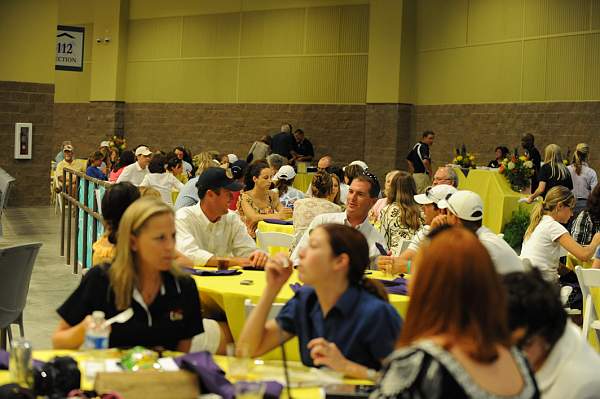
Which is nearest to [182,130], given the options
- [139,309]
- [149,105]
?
[149,105]

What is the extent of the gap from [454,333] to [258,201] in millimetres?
7480

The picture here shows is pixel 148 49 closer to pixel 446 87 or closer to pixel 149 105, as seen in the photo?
pixel 149 105

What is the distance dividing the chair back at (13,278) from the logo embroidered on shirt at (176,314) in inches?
86.5

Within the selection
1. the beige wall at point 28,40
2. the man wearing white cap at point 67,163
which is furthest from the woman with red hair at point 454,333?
the beige wall at point 28,40

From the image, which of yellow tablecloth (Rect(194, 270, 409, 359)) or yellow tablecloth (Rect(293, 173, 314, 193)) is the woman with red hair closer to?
yellow tablecloth (Rect(194, 270, 409, 359))

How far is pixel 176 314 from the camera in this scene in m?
3.98

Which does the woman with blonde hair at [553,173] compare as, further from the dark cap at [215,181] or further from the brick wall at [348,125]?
the dark cap at [215,181]

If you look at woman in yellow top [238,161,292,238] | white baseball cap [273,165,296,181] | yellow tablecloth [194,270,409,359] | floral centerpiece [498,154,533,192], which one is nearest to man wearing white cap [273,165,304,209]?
white baseball cap [273,165,296,181]

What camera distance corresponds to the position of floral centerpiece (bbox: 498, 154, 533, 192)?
14.8 metres

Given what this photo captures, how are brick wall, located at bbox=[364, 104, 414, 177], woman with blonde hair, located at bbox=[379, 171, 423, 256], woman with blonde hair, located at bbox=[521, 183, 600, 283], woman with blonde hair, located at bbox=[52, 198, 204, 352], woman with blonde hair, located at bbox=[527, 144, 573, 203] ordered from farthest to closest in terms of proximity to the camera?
brick wall, located at bbox=[364, 104, 414, 177] → woman with blonde hair, located at bbox=[527, 144, 573, 203] → woman with blonde hair, located at bbox=[379, 171, 423, 256] → woman with blonde hair, located at bbox=[521, 183, 600, 283] → woman with blonde hair, located at bbox=[52, 198, 204, 352]

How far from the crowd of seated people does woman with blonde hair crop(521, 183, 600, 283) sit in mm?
10

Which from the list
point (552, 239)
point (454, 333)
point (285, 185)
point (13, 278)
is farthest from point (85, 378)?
point (285, 185)

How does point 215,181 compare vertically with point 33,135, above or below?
below

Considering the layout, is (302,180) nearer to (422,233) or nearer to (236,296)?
(422,233)
